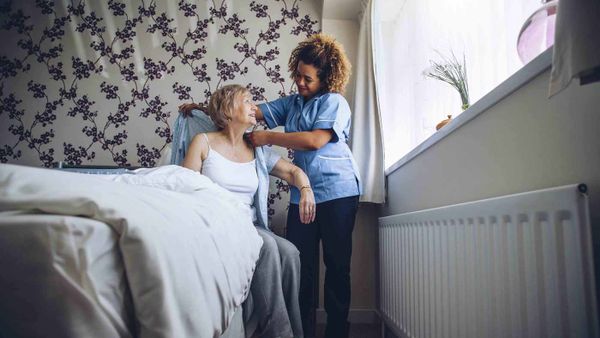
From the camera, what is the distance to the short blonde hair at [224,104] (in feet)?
5.82

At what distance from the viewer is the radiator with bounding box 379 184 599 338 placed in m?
0.59

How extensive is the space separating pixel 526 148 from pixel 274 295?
0.80 meters

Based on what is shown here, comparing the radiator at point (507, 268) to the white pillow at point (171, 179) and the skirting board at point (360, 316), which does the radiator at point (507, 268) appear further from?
the skirting board at point (360, 316)

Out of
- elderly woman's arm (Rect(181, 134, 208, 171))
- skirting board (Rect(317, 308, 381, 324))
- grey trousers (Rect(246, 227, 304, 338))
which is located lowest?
skirting board (Rect(317, 308, 381, 324))

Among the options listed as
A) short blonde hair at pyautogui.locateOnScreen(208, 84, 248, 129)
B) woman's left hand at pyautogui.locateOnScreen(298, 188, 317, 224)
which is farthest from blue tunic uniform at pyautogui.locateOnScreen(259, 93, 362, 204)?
short blonde hair at pyautogui.locateOnScreen(208, 84, 248, 129)

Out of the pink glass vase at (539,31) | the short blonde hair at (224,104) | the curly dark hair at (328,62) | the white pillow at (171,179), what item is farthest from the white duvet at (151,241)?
the curly dark hair at (328,62)

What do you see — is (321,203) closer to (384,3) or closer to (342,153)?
(342,153)

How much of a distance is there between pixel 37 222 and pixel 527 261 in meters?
0.78

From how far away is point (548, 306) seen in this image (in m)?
0.65

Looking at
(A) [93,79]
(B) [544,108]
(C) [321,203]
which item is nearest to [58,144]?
(A) [93,79]

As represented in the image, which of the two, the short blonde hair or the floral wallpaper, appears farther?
the floral wallpaper

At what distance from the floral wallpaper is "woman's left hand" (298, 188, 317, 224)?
0.72 m

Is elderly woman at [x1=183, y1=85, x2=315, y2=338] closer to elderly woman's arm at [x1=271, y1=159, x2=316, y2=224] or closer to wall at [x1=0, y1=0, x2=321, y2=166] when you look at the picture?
elderly woman's arm at [x1=271, y1=159, x2=316, y2=224]

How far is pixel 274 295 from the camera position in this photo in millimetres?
1167
